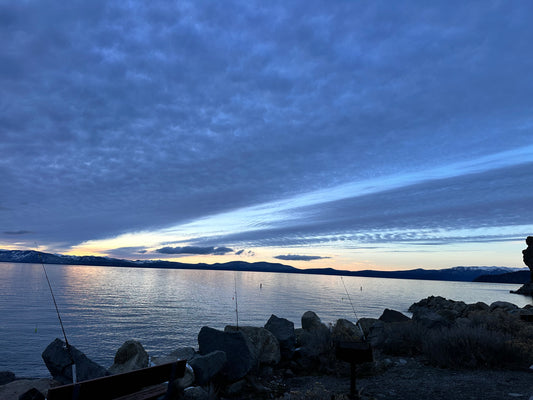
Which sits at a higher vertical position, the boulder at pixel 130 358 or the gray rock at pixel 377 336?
the boulder at pixel 130 358

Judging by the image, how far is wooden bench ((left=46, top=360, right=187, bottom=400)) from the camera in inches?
166

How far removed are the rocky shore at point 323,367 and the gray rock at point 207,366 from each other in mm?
23

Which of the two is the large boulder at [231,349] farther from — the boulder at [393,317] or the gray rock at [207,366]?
the boulder at [393,317]

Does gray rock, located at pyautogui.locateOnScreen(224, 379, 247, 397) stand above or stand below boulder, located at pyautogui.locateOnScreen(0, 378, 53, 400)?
below

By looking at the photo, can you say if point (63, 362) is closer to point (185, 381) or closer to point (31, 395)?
point (31, 395)

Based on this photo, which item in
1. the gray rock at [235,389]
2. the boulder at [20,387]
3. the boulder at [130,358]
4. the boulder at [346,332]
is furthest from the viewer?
the boulder at [346,332]

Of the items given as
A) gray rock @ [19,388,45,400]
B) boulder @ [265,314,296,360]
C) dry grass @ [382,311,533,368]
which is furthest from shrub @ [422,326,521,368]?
gray rock @ [19,388,45,400]

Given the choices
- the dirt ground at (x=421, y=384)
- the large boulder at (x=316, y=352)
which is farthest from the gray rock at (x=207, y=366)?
the large boulder at (x=316, y=352)

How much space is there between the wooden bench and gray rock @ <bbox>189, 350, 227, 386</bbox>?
2.62 meters

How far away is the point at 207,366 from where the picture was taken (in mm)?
8789

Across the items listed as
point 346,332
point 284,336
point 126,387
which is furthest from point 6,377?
point 346,332

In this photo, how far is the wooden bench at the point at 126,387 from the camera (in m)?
4.21

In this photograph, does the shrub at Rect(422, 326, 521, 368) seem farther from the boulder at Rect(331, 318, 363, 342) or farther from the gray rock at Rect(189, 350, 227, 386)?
the gray rock at Rect(189, 350, 227, 386)

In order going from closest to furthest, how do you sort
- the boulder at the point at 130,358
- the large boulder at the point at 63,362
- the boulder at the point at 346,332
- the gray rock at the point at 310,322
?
1. the large boulder at the point at 63,362
2. the boulder at the point at 130,358
3. the boulder at the point at 346,332
4. the gray rock at the point at 310,322
